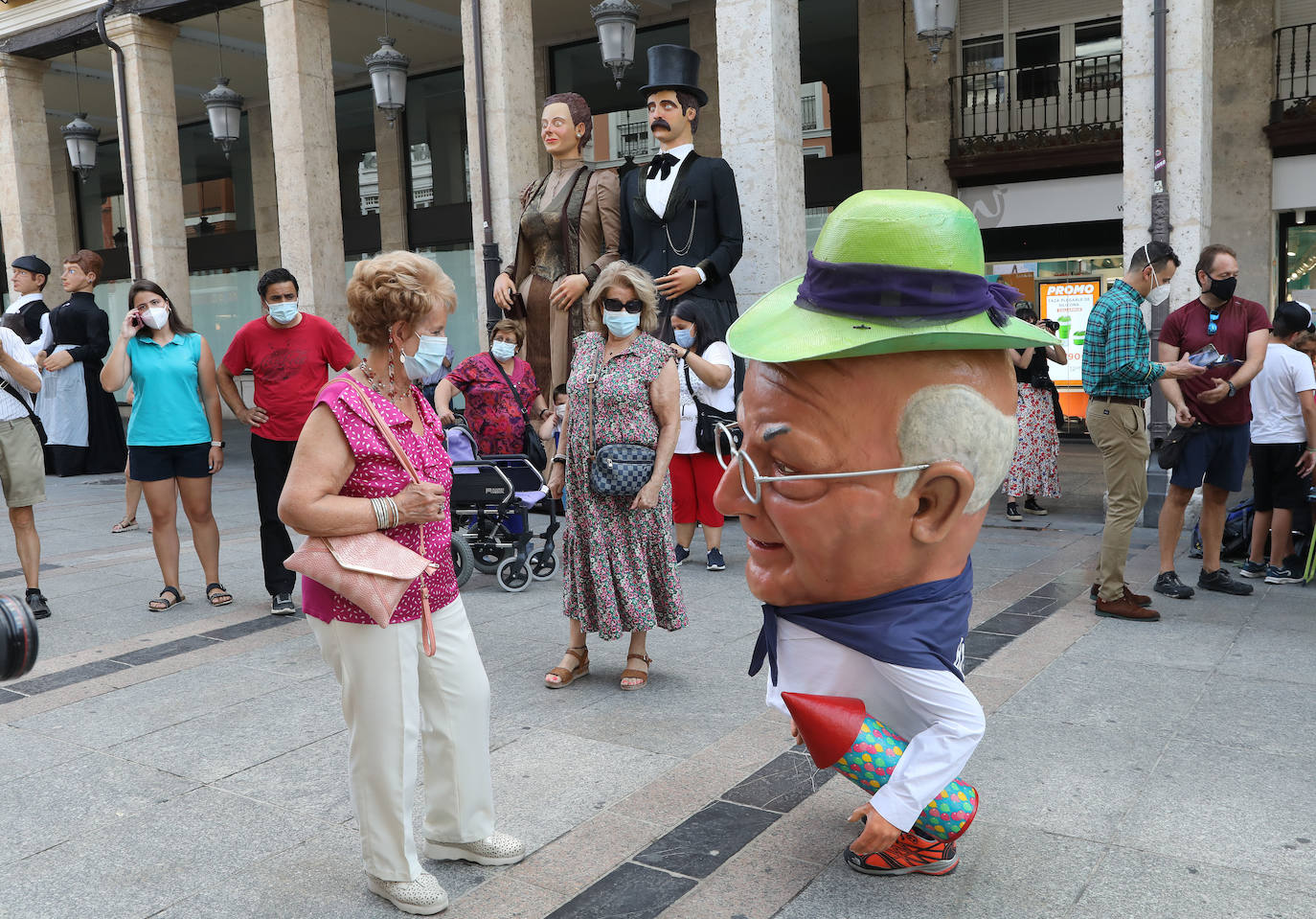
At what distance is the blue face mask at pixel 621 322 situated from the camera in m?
4.69

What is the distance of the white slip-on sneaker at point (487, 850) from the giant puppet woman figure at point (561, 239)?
504 cm

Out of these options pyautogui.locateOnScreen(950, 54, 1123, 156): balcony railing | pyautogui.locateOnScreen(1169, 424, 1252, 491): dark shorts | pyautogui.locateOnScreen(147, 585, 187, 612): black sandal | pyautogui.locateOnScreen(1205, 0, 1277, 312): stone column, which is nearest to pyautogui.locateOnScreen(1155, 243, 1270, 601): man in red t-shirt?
pyautogui.locateOnScreen(1169, 424, 1252, 491): dark shorts

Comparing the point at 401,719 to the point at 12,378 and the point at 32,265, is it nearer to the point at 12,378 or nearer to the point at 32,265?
the point at 12,378

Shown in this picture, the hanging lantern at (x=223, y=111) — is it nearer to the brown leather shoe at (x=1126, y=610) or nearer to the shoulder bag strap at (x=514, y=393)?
the shoulder bag strap at (x=514, y=393)

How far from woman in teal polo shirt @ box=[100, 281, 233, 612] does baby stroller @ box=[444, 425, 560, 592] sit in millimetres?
1456

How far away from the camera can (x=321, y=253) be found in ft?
40.7

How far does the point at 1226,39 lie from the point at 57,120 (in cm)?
2181

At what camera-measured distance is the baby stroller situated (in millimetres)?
6879

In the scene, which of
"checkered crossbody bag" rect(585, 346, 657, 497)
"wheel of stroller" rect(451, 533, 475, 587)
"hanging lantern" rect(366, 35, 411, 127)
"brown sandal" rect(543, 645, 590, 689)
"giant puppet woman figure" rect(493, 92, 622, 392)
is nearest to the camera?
"checkered crossbody bag" rect(585, 346, 657, 497)

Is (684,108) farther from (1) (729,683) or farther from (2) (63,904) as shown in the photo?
(2) (63,904)

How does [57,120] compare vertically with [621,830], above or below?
above

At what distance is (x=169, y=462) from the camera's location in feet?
20.6

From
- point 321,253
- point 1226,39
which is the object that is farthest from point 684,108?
point 1226,39

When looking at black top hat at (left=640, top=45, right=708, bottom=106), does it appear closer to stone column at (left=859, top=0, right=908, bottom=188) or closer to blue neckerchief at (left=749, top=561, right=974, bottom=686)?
blue neckerchief at (left=749, top=561, right=974, bottom=686)
